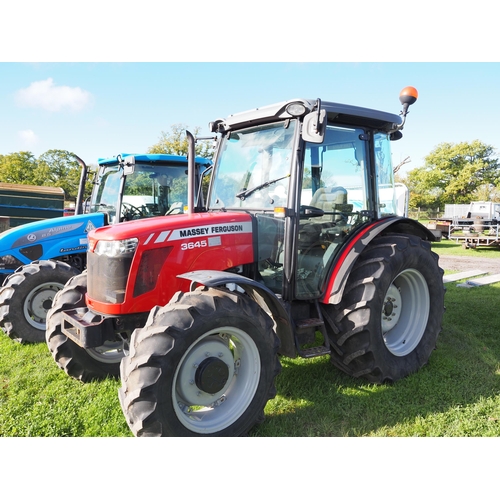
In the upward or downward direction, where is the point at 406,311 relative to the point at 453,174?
downward

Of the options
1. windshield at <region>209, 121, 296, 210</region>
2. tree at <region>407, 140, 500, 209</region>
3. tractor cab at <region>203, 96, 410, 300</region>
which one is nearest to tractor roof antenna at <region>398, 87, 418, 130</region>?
tractor cab at <region>203, 96, 410, 300</region>

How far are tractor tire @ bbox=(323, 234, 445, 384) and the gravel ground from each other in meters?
7.05

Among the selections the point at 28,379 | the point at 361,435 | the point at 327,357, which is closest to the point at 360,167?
the point at 327,357

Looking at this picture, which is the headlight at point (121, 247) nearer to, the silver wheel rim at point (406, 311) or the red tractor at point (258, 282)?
the red tractor at point (258, 282)

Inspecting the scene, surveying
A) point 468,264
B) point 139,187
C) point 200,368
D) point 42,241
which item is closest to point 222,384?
point 200,368

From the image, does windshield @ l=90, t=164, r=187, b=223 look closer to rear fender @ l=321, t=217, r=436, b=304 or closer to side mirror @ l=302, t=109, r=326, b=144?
rear fender @ l=321, t=217, r=436, b=304

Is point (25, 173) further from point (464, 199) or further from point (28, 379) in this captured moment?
point (464, 199)

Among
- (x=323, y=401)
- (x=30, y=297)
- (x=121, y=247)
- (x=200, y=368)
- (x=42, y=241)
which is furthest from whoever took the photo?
(x=42, y=241)

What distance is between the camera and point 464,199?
160 ft

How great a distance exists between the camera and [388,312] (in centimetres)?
398

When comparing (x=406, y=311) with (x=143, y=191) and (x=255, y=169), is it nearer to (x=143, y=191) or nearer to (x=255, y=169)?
(x=255, y=169)

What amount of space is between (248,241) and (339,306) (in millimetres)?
977

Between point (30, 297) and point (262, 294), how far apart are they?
3139 mm

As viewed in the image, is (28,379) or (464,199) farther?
(464,199)
